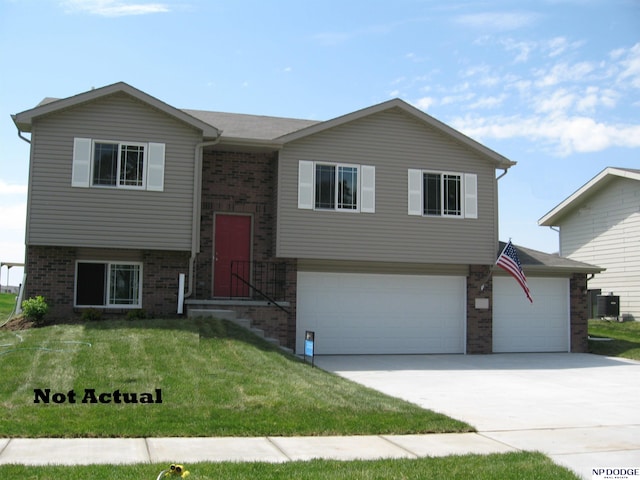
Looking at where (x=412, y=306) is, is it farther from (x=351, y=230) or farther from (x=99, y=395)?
(x=99, y=395)

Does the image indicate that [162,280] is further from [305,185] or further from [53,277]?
[305,185]

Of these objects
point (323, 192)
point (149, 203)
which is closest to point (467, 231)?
point (323, 192)

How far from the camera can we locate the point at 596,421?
9719mm

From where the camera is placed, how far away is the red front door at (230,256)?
17.8m

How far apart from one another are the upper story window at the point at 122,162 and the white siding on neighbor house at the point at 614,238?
1666cm

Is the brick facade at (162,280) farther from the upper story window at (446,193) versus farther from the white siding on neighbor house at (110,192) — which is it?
the upper story window at (446,193)

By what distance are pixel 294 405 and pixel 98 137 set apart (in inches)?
382

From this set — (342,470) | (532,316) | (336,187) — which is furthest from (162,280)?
(342,470)

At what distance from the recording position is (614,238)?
2489 centimetres

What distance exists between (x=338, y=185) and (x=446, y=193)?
3.13 meters

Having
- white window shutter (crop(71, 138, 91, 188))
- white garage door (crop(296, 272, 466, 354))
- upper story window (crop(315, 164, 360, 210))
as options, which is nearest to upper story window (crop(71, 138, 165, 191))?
white window shutter (crop(71, 138, 91, 188))

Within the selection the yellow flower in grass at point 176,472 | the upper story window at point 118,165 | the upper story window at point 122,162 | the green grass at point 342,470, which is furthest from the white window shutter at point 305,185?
the yellow flower in grass at point 176,472

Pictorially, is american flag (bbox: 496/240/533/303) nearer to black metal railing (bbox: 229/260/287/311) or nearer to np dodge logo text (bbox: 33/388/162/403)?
black metal railing (bbox: 229/260/287/311)

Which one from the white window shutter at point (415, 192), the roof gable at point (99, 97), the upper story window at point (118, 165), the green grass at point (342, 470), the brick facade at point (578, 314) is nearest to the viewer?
the green grass at point (342, 470)
